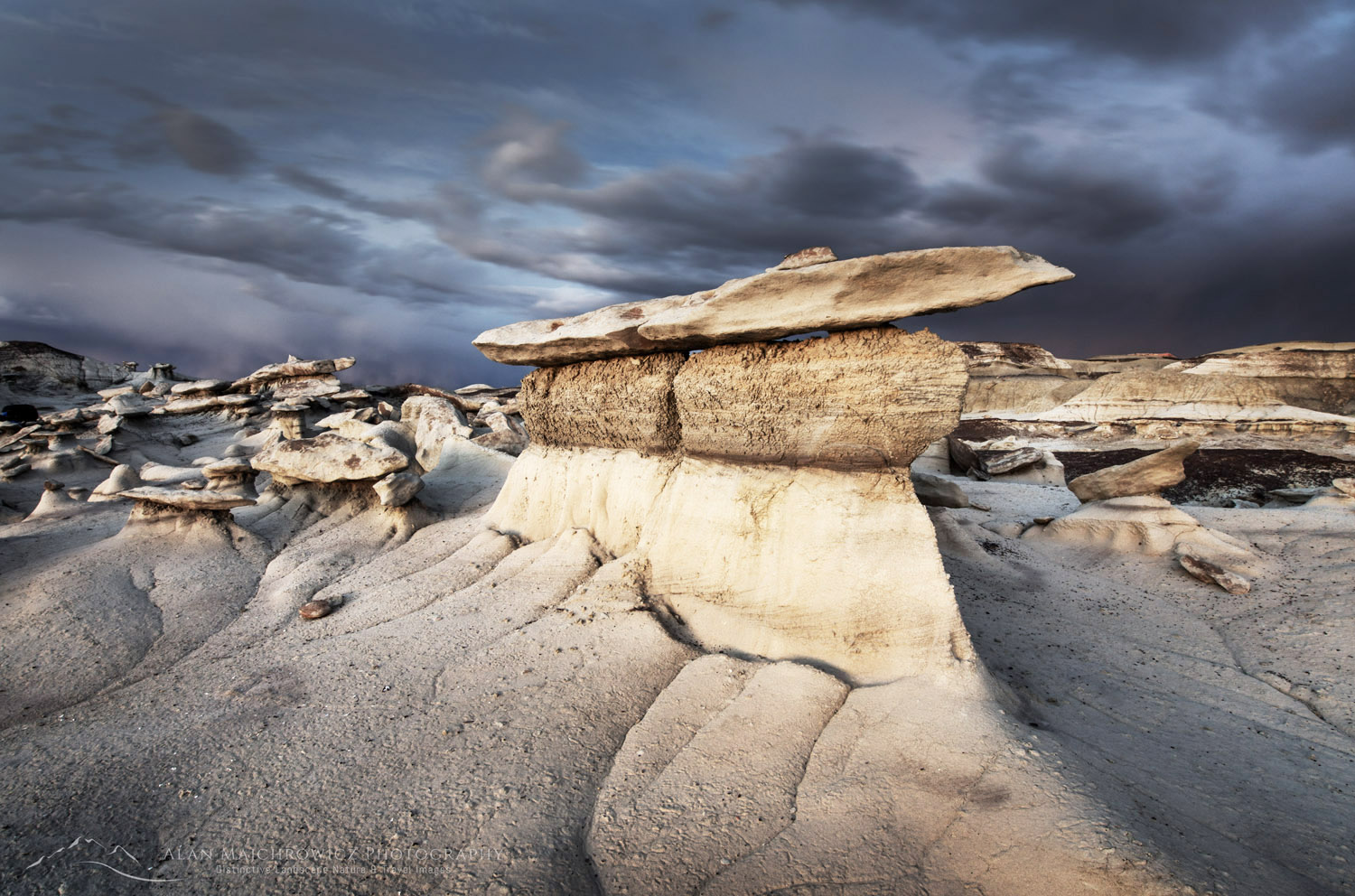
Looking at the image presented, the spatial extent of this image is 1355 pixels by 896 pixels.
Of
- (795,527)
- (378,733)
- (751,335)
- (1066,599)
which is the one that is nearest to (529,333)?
(751,335)

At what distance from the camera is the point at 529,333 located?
18.0ft

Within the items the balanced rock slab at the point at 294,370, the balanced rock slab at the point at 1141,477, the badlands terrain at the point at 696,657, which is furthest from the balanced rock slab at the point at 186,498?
the balanced rock slab at the point at 294,370

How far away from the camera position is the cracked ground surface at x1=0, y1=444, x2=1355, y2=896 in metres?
2.13

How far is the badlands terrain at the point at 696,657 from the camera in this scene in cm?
221

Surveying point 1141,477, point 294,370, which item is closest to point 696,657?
point 1141,477

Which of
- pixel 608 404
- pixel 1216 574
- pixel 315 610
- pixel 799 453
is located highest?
pixel 608 404

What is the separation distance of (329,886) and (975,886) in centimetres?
245

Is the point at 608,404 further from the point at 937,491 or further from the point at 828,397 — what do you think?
the point at 937,491

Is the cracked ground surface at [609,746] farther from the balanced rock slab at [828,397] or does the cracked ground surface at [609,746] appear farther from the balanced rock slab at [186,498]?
the balanced rock slab at [828,397]

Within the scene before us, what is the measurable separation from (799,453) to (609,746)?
229 cm

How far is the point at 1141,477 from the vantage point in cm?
702

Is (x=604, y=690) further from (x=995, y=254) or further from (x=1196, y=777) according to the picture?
(x=995, y=254)

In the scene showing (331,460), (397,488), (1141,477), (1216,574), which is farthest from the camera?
(1141,477)

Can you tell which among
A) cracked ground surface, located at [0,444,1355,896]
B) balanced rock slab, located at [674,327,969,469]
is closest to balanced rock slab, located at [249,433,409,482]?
cracked ground surface, located at [0,444,1355,896]
